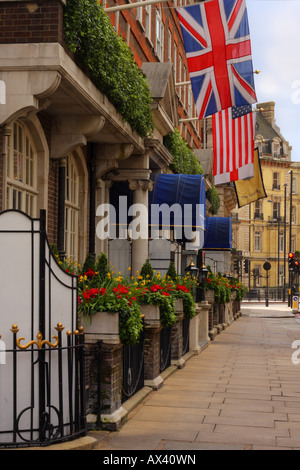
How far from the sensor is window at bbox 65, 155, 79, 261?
1519cm

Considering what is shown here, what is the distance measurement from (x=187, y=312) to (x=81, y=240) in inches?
115

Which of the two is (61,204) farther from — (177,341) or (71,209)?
(177,341)

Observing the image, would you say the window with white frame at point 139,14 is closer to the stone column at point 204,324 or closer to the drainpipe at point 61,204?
the stone column at point 204,324

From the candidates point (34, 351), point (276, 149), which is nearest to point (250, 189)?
point (34, 351)

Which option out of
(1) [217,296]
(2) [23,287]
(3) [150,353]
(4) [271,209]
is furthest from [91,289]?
(4) [271,209]

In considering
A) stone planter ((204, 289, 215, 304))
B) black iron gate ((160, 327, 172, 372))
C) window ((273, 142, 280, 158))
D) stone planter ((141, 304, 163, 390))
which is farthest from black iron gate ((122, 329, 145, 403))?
window ((273, 142, 280, 158))

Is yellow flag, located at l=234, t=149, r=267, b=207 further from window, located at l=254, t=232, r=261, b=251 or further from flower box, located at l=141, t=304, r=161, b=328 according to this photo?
window, located at l=254, t=232, r=261, b=251

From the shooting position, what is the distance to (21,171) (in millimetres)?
12180

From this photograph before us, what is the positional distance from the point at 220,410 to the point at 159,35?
744 inches

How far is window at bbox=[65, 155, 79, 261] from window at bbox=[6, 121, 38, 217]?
2229mm

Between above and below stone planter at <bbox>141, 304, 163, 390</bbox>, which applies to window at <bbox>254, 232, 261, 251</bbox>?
above

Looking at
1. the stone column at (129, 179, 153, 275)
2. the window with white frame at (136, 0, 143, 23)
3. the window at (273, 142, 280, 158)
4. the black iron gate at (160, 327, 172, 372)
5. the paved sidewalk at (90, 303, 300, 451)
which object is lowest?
the paved sidewalk at (90, 303, 300, 451)

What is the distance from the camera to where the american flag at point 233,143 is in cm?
2183

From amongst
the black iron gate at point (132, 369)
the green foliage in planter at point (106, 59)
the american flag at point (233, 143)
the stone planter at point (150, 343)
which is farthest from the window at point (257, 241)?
the black iron gate at point (132, 369)
